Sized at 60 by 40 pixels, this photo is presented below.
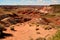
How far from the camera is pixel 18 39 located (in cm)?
2234

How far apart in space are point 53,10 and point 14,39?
93201mm

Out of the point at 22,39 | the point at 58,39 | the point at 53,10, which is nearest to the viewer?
the point at 58,39

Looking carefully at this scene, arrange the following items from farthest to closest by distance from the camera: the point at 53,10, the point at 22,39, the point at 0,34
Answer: the point at 53,10
the point at 0,34
the point at 22,39

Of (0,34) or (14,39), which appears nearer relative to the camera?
(14,39)

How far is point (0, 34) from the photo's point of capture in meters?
24.7

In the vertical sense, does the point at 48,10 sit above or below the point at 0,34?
below

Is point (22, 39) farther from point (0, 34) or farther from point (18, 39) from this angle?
point (0, 34)

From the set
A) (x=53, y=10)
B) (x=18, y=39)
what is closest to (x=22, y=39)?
(x=18, y=39)

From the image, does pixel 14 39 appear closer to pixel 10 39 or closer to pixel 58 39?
pixel 10 39

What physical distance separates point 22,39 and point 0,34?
400 centimetres

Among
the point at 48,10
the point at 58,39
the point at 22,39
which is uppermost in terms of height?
the point at 58,39

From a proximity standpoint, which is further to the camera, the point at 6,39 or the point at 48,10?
the point at 48,10

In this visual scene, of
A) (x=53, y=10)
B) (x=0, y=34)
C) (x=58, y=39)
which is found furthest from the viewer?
(x=53, y=10)

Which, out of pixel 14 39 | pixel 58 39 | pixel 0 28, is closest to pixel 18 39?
pixel 14 39
